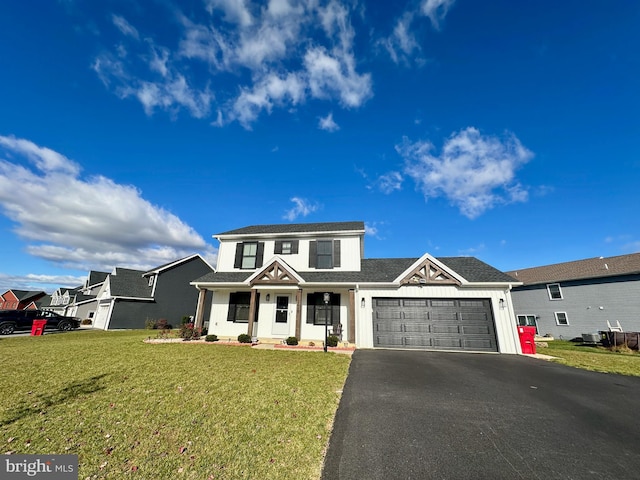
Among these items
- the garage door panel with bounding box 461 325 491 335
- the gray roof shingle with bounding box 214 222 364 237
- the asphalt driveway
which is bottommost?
the asphalt driveway

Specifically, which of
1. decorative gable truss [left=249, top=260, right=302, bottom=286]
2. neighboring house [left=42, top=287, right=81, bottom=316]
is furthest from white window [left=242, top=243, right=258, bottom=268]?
neighboring house [left=42, top=287, right=81, bottom=316]

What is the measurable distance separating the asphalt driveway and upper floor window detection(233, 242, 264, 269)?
1088 centimetres

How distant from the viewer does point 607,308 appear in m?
18.9

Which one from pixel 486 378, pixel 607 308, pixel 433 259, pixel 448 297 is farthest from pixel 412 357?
pixel 607 308

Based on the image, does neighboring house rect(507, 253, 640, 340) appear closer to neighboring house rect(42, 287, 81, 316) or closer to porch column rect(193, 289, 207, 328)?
porch column rect(193, 289, 207, 328)

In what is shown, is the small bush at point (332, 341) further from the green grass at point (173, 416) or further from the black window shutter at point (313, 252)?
the black window shutter at point (313, 252)

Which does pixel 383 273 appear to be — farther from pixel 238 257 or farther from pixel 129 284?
pixel 129 284

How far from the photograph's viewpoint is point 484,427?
4.58m

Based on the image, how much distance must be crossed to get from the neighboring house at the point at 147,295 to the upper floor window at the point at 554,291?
35.3 metres

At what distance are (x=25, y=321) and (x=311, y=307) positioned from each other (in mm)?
24577

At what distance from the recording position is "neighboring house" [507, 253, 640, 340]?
18188 mm

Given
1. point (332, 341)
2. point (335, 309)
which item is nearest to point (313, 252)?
point (335, 309)

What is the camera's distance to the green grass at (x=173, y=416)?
3418mm

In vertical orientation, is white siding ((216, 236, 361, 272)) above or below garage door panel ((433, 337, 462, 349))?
above
